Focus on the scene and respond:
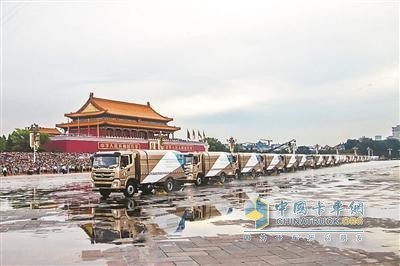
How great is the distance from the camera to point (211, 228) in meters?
10.2

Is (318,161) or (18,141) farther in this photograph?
(18,141)

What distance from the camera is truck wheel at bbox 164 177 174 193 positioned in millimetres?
22234

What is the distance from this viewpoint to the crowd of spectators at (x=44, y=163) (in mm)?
50547

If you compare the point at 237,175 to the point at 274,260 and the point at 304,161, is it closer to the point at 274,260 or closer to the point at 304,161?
the point at 304,161

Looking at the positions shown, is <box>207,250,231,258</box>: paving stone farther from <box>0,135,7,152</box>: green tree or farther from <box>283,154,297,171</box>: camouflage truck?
<box>0,135,7,152</box>: green tree

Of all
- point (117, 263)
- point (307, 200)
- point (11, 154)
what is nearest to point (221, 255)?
point (117, 263)

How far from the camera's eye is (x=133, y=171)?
19.8m

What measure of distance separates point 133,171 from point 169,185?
125 inches

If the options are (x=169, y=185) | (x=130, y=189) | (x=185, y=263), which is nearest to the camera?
(x=185, y=263)

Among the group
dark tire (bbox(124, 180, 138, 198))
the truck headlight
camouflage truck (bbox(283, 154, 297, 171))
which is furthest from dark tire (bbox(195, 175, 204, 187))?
camouflage truck (bbox(283, 154, 297, 171))

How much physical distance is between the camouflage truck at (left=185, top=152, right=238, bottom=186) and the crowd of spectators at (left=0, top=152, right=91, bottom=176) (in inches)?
1006

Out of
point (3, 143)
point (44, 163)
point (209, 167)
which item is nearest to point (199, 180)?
point (209, 167)

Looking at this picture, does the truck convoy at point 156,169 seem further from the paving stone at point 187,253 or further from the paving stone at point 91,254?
the paving stone at point 187,253

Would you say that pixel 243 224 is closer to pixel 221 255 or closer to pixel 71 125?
pixel 221 255
